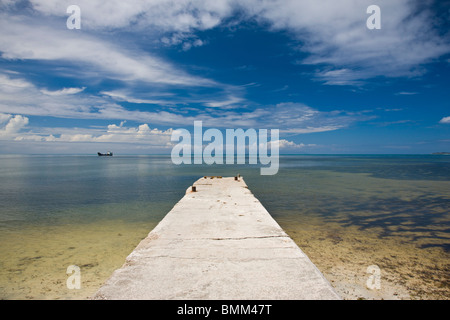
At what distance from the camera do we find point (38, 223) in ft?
29.3

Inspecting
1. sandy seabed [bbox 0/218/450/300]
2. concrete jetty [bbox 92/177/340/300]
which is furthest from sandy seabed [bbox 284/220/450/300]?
concrete jetty [bbox 92/177/340/300]

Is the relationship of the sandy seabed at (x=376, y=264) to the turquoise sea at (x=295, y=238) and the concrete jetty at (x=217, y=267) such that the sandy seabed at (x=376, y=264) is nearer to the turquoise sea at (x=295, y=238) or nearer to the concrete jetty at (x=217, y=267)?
the turquoise sea at (x=295, y=238)

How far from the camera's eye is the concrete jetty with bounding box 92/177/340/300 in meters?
2.87

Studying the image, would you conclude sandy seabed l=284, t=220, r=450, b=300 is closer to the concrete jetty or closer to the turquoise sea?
the turquoise sea

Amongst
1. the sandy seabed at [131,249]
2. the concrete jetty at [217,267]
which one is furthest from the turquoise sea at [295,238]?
the concrete jetty at [217,267]

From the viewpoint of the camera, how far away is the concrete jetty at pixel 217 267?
2873 mm

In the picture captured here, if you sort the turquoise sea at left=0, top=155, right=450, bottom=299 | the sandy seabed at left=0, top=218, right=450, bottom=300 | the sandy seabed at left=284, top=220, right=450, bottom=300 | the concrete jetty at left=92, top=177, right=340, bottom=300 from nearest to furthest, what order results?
the concrete jetty at left=92, top=177, right=340, bottom=300 < the sandy seabed at left=284, top=220, right=450, bottom=300 < the sandy seabed at left=0, top=218, right=450, bottom=300 < the turquoise sea at left=0, top=155, right=450, bottom=299

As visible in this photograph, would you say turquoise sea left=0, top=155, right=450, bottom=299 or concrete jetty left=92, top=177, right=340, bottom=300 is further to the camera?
turquoise sea left=0, top=155, right=450, bottom=299

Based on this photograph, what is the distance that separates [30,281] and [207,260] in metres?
3.87

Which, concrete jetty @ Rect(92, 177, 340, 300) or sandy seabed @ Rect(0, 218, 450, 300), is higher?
concrete jetty @ Rect(92, 177, 340, 300)

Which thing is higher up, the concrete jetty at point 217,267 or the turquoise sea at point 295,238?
the concrete jetty at point 217,267

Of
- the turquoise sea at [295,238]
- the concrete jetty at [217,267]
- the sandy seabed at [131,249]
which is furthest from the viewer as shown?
the turquoise sea at [295,238]
